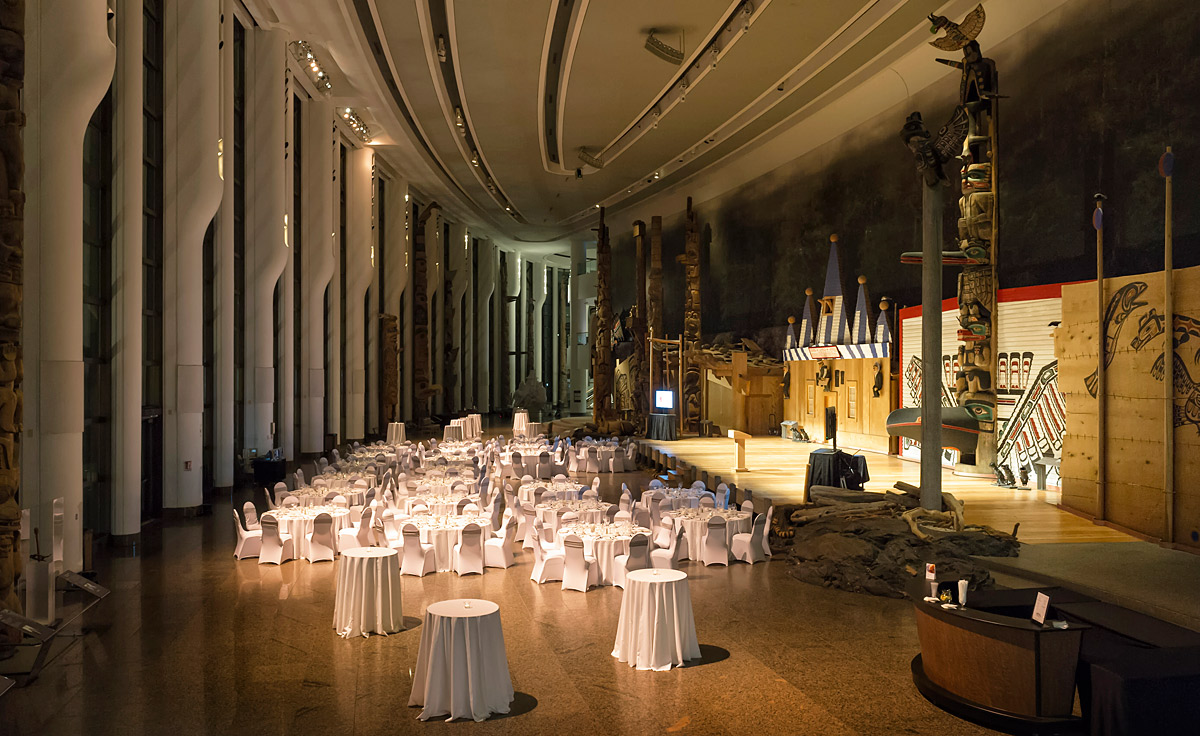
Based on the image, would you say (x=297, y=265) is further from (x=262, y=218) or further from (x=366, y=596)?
(x=366, y=596)

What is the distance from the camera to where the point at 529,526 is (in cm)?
1077

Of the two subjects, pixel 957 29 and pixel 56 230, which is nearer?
pixel 56 230

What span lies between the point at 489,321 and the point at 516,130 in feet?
61.2

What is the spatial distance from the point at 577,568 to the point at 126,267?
712 cm

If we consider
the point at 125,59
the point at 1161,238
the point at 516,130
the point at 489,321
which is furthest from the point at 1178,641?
the point at 489,321

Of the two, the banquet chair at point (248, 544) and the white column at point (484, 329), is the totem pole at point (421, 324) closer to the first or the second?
the white column at point (484, 329)

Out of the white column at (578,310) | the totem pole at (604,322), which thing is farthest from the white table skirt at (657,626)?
the white column at (578,310)

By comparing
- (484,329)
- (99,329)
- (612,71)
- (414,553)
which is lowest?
(414,553)

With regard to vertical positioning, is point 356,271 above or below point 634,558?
above

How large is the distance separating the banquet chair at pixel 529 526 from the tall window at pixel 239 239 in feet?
26.0

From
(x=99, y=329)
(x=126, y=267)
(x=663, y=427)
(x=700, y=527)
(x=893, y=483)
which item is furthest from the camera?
(x=663, y=427)

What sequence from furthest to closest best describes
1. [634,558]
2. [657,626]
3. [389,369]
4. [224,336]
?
1. [389,369]
2. [224,336]
3. [634,558]
4. [657,626]

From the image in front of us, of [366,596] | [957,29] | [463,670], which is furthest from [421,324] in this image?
[463,670]

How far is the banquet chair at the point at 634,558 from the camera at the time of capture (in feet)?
29.6
